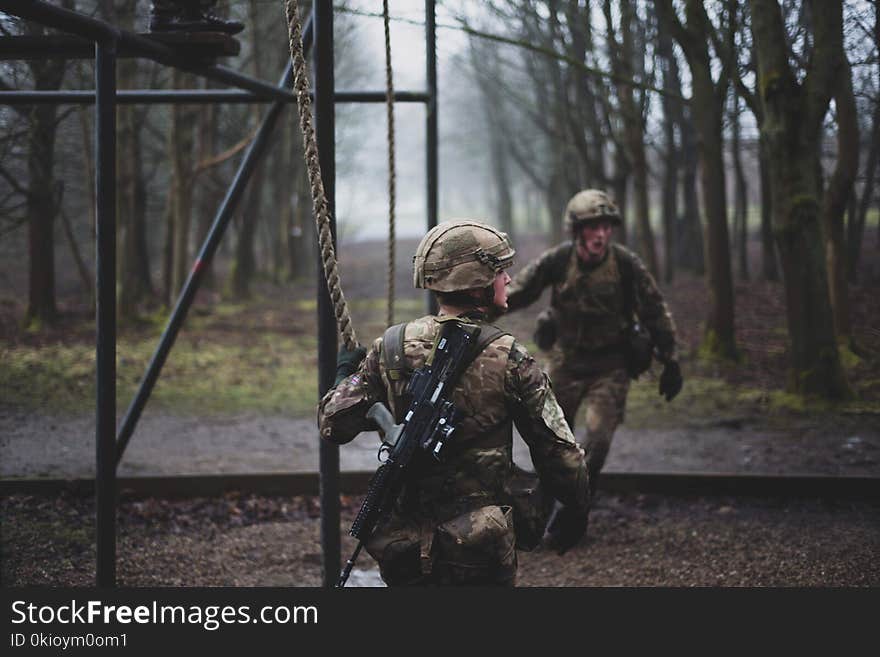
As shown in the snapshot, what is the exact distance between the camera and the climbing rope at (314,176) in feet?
11.2

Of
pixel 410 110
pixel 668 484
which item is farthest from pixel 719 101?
pixel 410 110

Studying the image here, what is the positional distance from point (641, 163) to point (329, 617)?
13392 millimetres

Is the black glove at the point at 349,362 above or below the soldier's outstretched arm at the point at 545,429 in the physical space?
above

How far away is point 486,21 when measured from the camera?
21.2 meters

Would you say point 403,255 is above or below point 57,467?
above

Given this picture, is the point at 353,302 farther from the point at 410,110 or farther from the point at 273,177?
the point at 410,110

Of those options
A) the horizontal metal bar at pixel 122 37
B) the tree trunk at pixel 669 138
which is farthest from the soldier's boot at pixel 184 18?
the tree trunk at pixel 669 138

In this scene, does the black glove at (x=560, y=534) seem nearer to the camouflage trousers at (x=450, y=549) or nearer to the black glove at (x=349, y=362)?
the camouflage trousers at (x=450, y=549)

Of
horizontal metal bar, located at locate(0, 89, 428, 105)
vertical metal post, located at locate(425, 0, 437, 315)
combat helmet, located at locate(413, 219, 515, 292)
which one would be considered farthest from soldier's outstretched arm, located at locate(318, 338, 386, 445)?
horizontal metal bar, located at locate(0, 89, 428, 105)

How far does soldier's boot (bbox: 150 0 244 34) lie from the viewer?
4.31 metres

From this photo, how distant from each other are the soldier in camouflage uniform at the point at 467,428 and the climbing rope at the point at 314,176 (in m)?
0.22

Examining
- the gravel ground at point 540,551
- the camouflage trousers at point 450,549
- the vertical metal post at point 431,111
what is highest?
the vertical metal post at point 431,111

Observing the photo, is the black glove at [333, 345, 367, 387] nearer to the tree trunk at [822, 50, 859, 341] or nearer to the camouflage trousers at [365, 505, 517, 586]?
the camouflage trousers at [365, 505, 517, 586]

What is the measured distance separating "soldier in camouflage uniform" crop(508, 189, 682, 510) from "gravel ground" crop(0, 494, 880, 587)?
836mm
